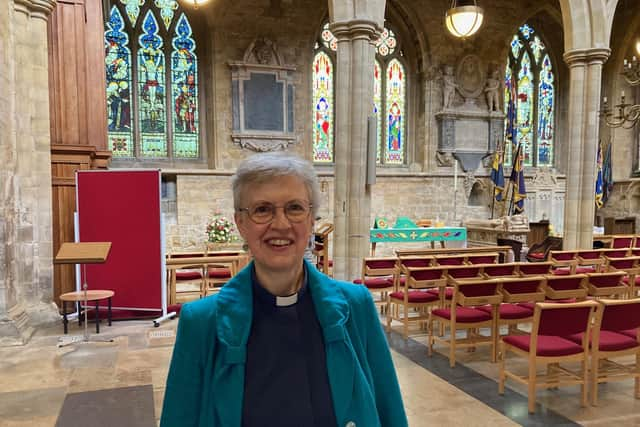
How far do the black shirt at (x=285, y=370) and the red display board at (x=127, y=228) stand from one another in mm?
4985

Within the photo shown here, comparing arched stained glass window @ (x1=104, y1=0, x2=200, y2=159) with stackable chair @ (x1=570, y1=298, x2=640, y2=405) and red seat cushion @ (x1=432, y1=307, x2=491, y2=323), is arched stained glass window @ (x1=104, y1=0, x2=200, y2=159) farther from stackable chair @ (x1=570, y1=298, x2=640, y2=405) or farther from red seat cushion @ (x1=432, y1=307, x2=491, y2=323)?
stackable chair @ (x1=570, y1=298, x2=640, y2=405)

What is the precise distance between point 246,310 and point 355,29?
7.64 meters

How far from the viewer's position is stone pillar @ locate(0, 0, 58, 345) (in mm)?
5000

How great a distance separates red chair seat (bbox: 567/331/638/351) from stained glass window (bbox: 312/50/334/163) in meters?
10.3

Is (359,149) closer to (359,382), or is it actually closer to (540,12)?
(359,382)

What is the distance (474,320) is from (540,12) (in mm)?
14235

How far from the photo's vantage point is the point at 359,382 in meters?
1.21

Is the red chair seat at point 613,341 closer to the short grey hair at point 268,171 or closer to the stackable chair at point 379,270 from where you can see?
the stackable chair at point 379,270

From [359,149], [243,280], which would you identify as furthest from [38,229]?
[243,280]

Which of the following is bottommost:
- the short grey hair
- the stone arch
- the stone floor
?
the stone floor

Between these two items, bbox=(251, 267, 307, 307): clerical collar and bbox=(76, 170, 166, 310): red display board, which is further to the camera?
bbox=(76, 170, 166, 310): red display board

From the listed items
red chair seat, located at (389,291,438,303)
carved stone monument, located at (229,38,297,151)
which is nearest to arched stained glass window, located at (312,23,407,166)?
carved stone monument, located at (229,38,297,151)

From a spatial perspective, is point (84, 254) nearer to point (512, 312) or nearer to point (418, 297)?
point (418, 297)

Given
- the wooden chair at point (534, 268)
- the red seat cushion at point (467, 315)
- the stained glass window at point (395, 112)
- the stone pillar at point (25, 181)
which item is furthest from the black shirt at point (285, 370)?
the stained glass window at point (395, 112)
